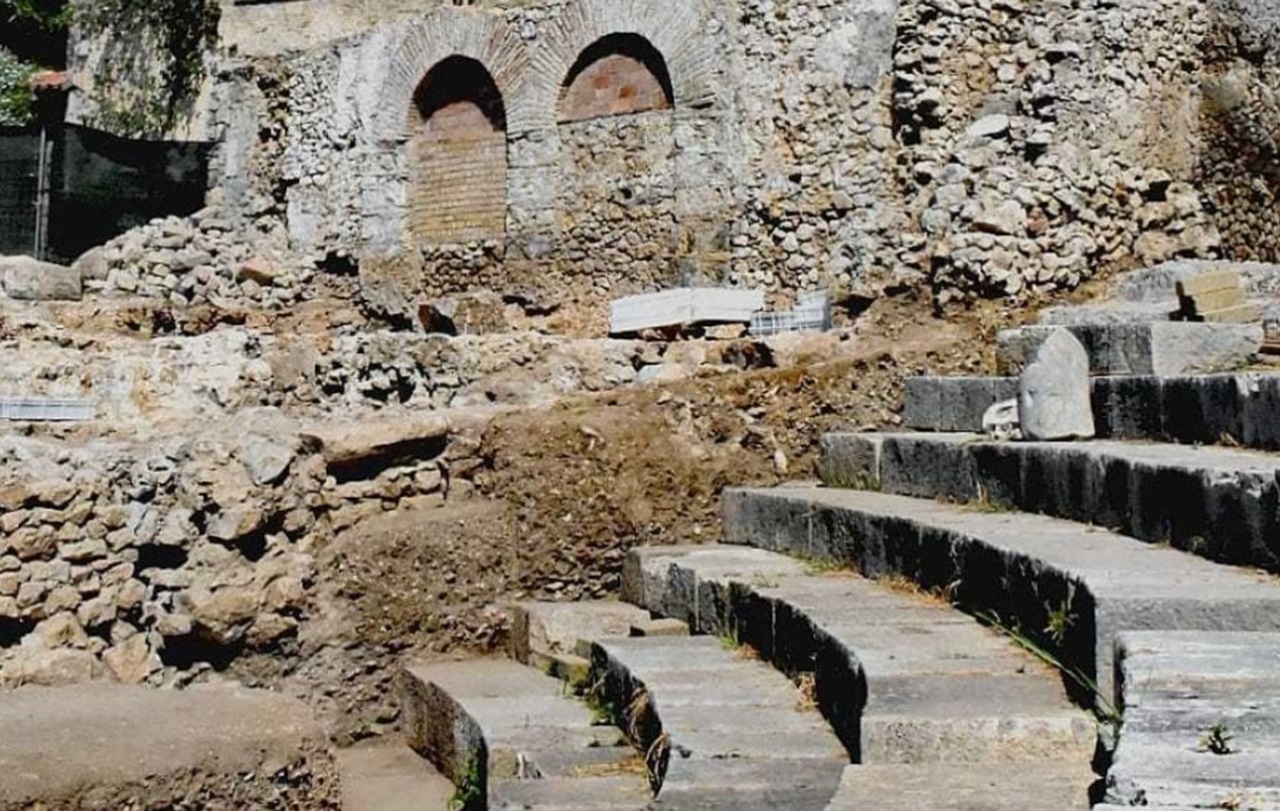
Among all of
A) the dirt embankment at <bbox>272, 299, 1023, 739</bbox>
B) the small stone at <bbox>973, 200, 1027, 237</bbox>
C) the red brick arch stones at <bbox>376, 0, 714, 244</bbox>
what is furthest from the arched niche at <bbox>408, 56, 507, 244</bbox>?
the dirt embankment at <bbox>272, 299, 1023, 739</bbox>

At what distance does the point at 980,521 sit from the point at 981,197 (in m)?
5.11

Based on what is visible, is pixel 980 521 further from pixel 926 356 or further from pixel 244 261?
pixel 244 261

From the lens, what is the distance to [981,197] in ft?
35.5

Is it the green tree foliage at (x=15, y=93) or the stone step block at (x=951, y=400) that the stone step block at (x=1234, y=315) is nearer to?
the stone step block at (x=951, y=400)

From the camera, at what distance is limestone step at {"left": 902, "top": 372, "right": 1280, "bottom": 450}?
573 cm

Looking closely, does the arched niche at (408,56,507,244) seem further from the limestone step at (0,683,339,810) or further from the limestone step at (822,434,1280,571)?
the limestone step at (0,683,339,810)

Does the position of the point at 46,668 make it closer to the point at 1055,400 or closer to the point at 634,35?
the point at 1055,400

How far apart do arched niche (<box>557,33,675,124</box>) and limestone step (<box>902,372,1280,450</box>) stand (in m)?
5.20

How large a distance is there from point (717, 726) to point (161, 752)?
1.93 m

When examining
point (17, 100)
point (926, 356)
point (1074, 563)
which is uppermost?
point (17, 100)

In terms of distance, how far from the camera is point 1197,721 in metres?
3.24

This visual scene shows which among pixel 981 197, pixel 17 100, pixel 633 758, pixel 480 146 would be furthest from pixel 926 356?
pixel 17 100

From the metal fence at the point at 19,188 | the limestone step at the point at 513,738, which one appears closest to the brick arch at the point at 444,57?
the metal fence at the point at 19,188

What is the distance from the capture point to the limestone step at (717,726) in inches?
175
